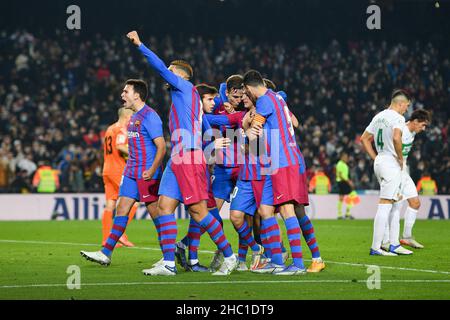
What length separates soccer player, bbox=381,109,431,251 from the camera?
523 inches

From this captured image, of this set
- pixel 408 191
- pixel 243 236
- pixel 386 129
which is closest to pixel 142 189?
pixel 243 236

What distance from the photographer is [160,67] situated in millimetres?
9547

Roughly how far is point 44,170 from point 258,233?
1488 centimetres

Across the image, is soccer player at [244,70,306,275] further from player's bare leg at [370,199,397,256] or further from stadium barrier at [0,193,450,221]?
stadium barrier at [0,193,450,221]

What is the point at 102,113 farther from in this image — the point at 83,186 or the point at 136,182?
the point at 136,182

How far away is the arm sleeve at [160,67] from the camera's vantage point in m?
9.55

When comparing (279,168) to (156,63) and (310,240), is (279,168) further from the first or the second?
(156,63)

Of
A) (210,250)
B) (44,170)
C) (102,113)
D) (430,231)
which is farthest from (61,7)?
(210,250)

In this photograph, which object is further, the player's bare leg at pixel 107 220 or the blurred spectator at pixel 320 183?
the blurred spectator at pixel 320 183

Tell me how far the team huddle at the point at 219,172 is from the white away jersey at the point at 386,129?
2.49 metres

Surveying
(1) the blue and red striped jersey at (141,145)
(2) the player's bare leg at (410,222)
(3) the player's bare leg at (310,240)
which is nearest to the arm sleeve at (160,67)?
(1) the blue and red striped jersey at (141,145)

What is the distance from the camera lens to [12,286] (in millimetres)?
8852

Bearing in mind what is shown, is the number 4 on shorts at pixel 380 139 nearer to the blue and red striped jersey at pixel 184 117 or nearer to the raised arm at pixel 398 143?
the raised arm at pixel 398 143

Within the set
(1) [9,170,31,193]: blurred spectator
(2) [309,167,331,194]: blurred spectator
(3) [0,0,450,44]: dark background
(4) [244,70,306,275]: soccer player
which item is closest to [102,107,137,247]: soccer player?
(4) [244,70,306,275]: soccer player
